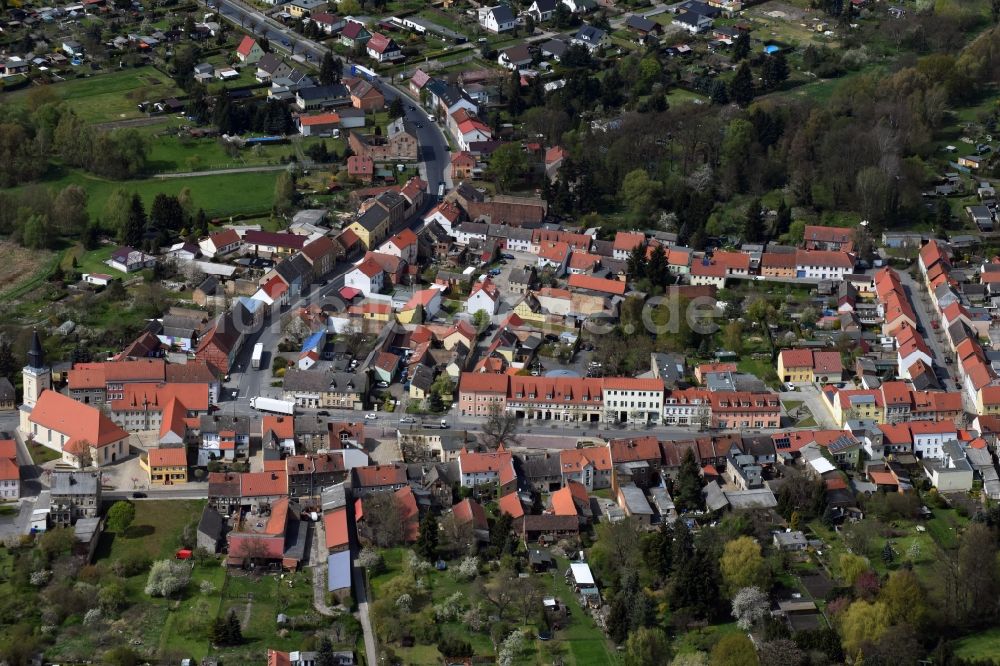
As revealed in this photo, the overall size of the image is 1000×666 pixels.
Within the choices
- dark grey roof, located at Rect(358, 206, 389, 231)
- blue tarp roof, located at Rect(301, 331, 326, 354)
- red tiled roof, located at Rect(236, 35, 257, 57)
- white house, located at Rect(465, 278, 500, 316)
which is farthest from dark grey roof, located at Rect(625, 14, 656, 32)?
blue tarp roof, located at Rect(301, 331, 326, 354)

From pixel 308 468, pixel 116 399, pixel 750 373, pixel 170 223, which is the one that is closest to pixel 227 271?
pixel 170 223

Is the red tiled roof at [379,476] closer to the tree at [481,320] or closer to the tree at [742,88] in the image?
the tree at [481,320]

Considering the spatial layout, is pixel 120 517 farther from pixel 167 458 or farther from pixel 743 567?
pixel 743 567

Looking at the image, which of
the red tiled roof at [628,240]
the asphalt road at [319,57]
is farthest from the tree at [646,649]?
the asphalt road at [319,57]

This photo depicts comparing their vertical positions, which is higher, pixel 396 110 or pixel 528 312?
pixel 528 312

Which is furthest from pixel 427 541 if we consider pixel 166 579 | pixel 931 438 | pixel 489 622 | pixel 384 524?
pixel 931 438
